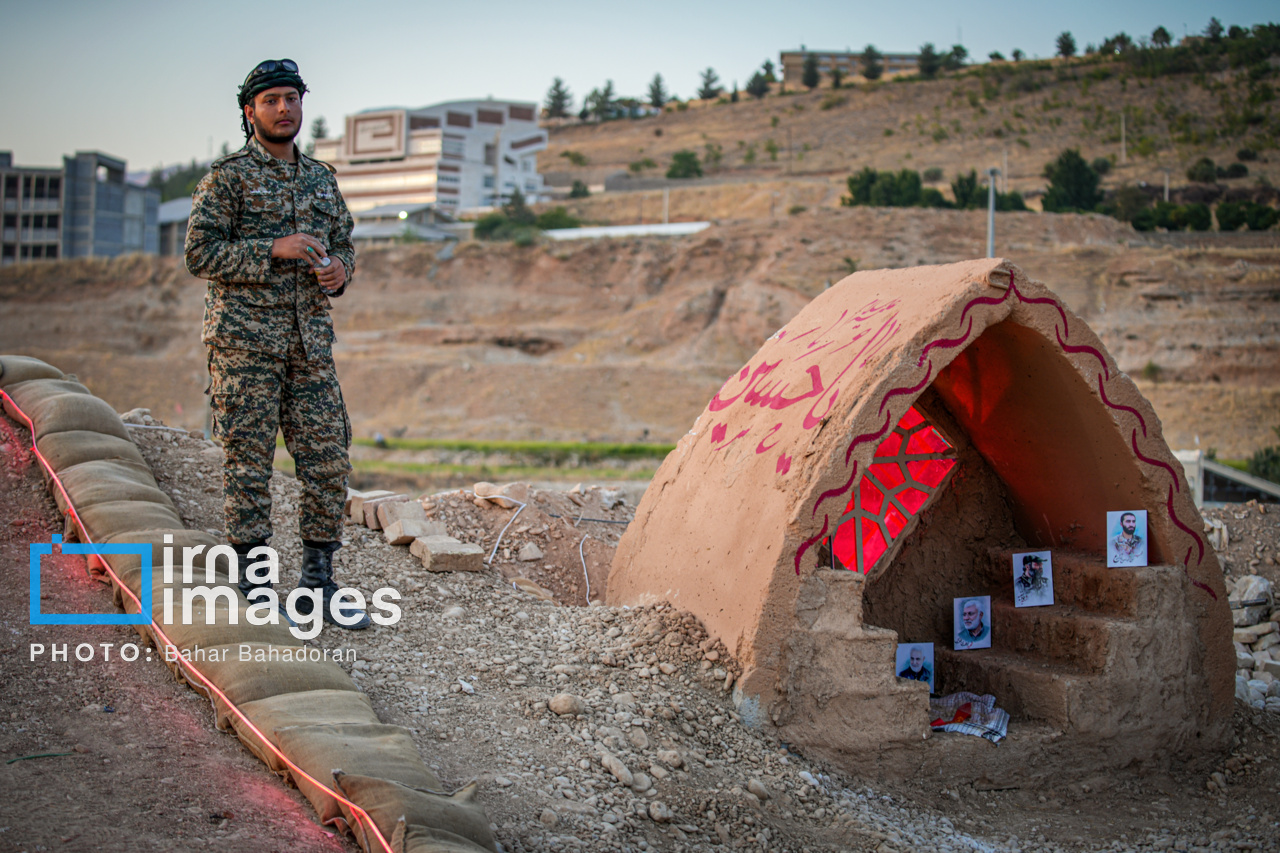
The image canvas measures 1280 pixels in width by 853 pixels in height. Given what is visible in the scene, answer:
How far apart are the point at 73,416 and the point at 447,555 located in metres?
2.21

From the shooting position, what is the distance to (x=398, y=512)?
5.63 m

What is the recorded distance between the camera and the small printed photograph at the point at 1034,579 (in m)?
5.04

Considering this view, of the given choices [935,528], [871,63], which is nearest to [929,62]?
[871,63]

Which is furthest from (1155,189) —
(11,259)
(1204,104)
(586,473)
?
(11,259)

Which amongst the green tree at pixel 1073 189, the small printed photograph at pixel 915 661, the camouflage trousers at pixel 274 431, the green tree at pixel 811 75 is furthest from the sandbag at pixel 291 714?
the green tree at pixel 811 75

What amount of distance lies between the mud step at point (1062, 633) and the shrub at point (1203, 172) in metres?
43.5

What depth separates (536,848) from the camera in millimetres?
2832

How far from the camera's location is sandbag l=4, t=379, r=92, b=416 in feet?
17.5

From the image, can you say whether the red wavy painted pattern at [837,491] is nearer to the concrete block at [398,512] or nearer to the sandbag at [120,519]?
the concrete block at [398,512]

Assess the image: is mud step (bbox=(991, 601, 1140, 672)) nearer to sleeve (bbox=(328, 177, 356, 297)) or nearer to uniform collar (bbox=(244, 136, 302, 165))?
sleeve (bbox=(328, 177, 356, 297))

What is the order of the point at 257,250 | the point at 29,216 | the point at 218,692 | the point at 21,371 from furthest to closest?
the point at 29,216 < the point at 21,371 < the point at 257,250 < the point at 218,692

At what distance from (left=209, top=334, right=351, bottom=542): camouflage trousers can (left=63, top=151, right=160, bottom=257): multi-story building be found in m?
46.3

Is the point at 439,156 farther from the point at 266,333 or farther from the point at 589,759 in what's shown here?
the point at 589,759

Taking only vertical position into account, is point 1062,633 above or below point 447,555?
below
